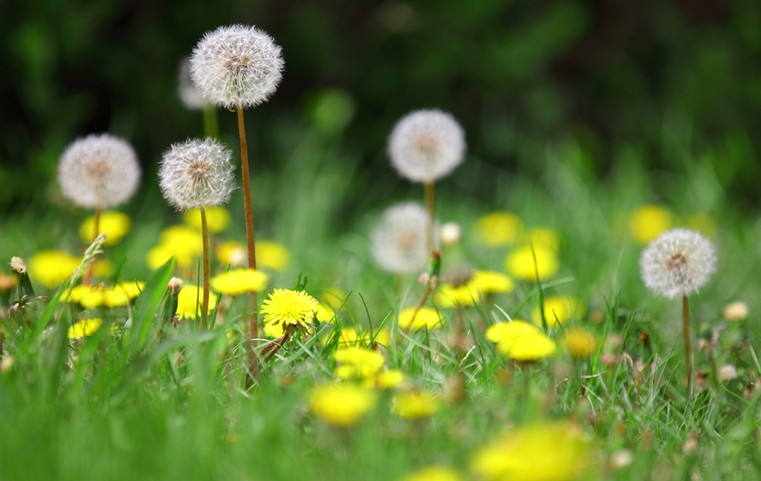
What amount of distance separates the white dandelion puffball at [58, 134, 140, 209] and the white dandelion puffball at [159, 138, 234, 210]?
45 centimetres

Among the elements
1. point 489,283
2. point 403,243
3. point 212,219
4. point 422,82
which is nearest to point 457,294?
point 489,283

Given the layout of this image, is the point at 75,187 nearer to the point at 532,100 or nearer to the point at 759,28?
the point at 532,100

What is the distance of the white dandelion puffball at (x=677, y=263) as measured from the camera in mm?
2072

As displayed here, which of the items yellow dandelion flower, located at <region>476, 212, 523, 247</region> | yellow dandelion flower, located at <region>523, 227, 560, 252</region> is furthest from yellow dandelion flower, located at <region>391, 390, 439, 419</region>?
yellow dandelion flower, located at <region>476, 212, 523, 247</region>

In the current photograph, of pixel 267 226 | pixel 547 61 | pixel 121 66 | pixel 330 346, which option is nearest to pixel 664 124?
pixel 547 61

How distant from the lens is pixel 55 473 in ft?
4.48

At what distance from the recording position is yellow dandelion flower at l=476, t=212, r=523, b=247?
3.60 m

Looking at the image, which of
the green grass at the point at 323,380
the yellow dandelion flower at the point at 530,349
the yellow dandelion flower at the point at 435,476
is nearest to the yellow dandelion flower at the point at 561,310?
the green grass at the point at 323,380

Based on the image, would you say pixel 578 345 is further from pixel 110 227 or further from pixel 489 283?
pixel 110 227

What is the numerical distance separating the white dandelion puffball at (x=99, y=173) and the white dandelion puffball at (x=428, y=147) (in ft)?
2.51

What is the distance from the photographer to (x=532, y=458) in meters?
1.20

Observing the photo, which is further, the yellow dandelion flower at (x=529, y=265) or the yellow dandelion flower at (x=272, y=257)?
the yellow dandelion flower at (x=272, y=257)

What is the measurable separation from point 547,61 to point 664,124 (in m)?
0.66

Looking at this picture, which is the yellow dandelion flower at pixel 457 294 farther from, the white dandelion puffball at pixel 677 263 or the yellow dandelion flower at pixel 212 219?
the yellow dandelion flower at pixel 212 219
